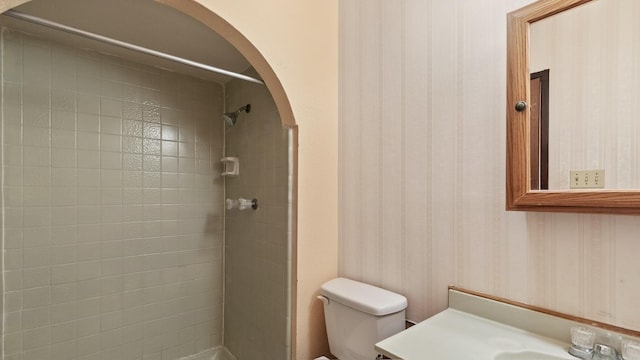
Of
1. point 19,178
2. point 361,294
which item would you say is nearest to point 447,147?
point 361,294

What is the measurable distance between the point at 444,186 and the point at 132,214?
1947 millimetres

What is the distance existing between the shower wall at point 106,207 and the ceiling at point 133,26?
97 millimetres

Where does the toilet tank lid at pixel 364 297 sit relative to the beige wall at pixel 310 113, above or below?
below

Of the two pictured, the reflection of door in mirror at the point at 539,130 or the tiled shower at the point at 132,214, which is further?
the tiled shower at the point at 132,214

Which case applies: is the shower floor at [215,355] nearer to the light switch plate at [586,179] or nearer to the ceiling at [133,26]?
the ceiling at [133,26]

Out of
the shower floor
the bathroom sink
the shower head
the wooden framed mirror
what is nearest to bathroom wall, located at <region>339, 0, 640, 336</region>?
the wooden framed mirror

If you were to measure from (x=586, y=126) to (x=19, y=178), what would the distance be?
8.39ft

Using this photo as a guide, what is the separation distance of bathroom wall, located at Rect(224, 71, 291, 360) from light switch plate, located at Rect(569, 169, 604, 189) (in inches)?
47.1

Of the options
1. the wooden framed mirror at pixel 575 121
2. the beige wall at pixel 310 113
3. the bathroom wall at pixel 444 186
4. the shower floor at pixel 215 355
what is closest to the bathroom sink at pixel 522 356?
the bathroom wall at pixel 444 186

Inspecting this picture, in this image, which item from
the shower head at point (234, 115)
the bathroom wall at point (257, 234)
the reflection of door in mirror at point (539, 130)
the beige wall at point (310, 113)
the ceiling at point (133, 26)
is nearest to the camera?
the reflection of door in mirror at point (539, 130)

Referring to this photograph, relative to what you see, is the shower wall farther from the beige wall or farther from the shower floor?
the beige wall

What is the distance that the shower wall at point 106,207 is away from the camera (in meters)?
1.68

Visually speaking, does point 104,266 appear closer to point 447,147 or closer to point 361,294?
point 361,294

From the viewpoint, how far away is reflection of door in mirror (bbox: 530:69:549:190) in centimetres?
91
